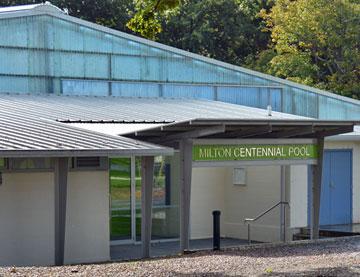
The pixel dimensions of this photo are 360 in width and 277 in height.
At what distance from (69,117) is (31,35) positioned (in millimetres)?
4476

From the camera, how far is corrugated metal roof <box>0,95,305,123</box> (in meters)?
19.9

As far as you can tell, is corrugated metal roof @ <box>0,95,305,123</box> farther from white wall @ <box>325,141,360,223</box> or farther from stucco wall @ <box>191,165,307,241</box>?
white wall @ <box>325,141,360,223</box>

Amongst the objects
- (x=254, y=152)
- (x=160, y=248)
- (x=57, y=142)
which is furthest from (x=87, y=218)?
(x=254, y=152)

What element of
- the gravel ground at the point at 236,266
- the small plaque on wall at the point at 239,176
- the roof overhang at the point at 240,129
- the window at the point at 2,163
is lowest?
the gravel ground at the point at 236,266

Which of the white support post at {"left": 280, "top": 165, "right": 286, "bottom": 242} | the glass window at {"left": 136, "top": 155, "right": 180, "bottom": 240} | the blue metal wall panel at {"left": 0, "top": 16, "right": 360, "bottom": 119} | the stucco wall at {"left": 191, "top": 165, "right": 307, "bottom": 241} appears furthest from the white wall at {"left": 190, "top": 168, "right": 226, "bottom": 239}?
the blue metal wall panel at {"left": 0, "top": 16, "right": 360, "bottom": 119}

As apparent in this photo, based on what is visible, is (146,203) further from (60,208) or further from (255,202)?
(255,202)

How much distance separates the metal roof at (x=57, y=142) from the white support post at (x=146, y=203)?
0.56m

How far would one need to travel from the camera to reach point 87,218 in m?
18.0

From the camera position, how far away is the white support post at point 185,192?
17.4 meters

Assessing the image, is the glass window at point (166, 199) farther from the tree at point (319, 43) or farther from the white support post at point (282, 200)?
the tree at point (319, 43)

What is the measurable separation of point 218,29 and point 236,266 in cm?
3217

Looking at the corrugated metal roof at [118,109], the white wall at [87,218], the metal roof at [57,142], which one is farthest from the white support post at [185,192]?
the corrugated metal roof at [118,109]

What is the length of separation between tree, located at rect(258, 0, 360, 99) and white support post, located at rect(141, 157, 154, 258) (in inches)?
875

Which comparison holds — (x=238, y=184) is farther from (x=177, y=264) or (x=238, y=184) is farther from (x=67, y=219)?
(x=177, y=264)
